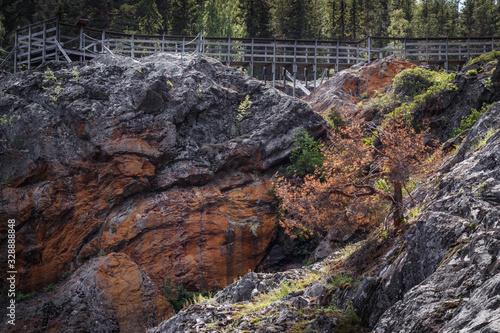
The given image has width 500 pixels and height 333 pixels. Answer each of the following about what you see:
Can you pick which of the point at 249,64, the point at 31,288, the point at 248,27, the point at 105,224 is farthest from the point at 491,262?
the point at 248,27

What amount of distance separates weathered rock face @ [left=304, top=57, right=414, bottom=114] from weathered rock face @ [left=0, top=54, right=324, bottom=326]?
16.5 feet

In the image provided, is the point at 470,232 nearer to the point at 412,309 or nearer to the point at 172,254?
the point at 412,309

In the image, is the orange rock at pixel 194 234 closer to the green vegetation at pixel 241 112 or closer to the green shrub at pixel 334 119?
the green vegetation at pixel 241 112

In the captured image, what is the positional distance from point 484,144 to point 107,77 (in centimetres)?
1631

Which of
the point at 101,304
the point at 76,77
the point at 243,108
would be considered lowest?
the point at 101,304

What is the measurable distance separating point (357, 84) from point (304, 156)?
27.5 ft

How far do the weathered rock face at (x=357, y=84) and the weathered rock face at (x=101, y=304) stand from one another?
13134 mm

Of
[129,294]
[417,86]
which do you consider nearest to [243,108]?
[417,86]

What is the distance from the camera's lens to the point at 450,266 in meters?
6.77

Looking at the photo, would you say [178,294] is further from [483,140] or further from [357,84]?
[357,84]

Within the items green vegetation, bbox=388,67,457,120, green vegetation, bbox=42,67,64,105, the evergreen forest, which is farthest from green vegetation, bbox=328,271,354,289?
the evergreen forest

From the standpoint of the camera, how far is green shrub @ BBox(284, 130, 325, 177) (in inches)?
789

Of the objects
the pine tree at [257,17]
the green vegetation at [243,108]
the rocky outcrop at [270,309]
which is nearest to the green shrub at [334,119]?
the green vegetation at [243,108]

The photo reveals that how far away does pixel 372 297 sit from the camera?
27.8ft
